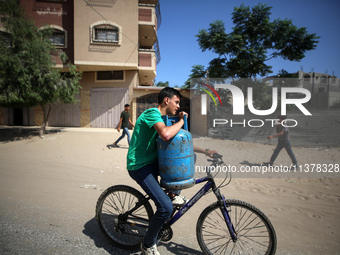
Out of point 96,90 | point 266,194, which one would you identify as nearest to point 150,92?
point 96,90

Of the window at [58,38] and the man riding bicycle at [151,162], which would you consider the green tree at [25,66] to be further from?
the man riding bicycle at [151,162]

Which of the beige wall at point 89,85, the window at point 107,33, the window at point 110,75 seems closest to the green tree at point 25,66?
the window at point 107,33

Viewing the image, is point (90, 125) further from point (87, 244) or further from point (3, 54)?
point (87, 244)

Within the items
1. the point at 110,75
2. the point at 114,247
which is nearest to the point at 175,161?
the point at 114,247

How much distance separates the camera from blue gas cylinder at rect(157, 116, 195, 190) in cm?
200

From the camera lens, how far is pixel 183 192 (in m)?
4.50

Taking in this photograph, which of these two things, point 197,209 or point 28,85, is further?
point 28,85

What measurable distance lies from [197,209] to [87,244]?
1.83m

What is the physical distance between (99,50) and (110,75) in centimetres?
193

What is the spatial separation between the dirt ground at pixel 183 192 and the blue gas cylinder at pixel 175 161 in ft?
3.37

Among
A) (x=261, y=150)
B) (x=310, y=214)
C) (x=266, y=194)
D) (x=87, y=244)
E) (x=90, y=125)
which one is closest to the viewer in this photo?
(x=87, y=244)

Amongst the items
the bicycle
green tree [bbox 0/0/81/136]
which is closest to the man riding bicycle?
the bicycle

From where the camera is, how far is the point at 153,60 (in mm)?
16297

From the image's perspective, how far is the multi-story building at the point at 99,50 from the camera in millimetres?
15156
